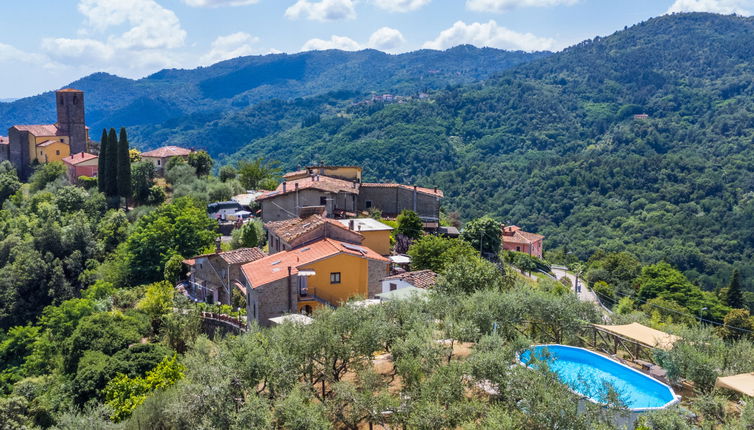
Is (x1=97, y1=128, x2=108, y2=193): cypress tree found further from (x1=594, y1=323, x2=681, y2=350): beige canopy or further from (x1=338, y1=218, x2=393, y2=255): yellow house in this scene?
(x1=594, y1=323, x2=681, y2=350): beige canopy

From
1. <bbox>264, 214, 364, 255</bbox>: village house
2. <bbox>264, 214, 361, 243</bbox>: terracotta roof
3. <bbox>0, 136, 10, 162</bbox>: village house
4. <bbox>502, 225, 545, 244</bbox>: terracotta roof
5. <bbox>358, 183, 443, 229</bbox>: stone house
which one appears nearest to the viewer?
<bbox>264, 214, 364, 255</bbox>: village house

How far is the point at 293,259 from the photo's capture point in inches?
1105

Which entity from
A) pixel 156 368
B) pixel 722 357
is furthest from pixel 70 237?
pixel 722 357

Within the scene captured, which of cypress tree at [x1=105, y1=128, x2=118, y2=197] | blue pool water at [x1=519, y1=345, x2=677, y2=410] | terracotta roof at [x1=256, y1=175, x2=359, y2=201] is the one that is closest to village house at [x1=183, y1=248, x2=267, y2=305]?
terracotta roof at [x1=256, y1=175, x2=359, y2=201]

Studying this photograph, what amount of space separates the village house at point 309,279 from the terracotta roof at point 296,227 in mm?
1657

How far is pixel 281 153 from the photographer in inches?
7830

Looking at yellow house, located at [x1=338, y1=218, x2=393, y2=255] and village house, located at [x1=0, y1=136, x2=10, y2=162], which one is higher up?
village house, located at [x1=0, y1=136, x2=10, y2=162]

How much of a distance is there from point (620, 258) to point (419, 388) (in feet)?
199

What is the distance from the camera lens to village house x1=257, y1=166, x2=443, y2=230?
43594mm

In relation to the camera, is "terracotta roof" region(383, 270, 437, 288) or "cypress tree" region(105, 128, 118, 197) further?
"cypress tree" region(105, 128, 118, 197)

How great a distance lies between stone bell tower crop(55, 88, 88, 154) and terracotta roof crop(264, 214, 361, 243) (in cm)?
4576

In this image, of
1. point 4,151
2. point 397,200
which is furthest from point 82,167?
point 397,200

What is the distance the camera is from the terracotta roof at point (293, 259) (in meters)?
26.2

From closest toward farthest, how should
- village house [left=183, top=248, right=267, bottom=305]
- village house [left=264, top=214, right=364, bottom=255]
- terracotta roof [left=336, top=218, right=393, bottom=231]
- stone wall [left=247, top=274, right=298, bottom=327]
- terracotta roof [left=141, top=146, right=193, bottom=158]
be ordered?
stone wall [left=247, top=274, right=298, bottom=327], village house [left=264, top=214, right=364, bottom=255], village house [left=183, top=248, right=267, bottom=305], terracotta roof [left=336, top=218, right=393, bottom=231], terracotta roof [left=141, top=146, right=193, bottom=158]
